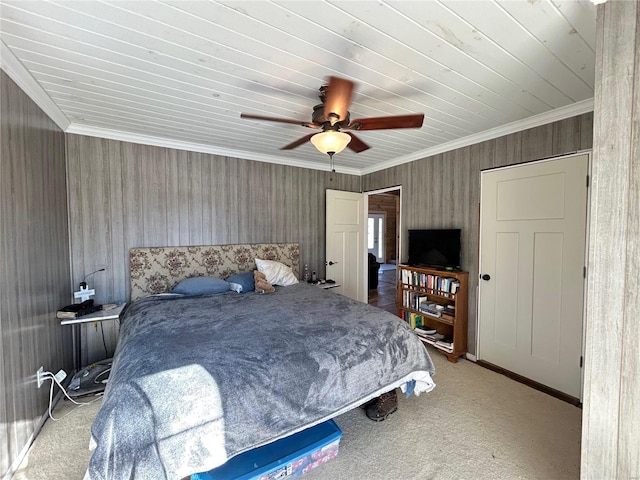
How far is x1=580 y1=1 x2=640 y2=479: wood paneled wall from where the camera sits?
1089 millimetres

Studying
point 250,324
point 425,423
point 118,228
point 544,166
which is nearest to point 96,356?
point 118,228

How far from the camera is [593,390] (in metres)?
1.21

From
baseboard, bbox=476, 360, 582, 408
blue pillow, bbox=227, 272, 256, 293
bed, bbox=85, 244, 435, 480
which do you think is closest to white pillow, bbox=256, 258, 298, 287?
blue pillow, bbox=227, 272, 256, 293

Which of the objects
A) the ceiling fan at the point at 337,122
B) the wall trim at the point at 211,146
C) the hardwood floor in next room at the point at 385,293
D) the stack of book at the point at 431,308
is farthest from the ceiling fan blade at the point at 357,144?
the hardwood floor in next room at the point at 385,293

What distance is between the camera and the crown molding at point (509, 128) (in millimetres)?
2354

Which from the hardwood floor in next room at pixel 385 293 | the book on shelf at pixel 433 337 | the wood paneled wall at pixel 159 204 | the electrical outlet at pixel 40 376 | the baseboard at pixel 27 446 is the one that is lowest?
the hardwood floor in next room at pixel 385 293

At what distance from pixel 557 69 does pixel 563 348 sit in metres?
2.34

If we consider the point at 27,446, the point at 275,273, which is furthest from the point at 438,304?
the point at 27,446

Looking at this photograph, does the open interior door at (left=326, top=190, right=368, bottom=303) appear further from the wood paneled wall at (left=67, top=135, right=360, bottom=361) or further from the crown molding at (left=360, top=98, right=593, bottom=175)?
the crown molding at (left=360, top=98, right=593, bottom=175)

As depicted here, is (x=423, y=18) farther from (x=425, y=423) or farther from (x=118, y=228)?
(x=118, y=228)

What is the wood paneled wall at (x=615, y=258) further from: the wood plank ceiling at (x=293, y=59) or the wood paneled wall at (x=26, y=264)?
the wood paneled wall at (x=26, y=264)

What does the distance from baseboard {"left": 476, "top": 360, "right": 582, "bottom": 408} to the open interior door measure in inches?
82.4

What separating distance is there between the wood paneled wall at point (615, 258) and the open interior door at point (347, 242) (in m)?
3.37

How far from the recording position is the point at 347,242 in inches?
182
